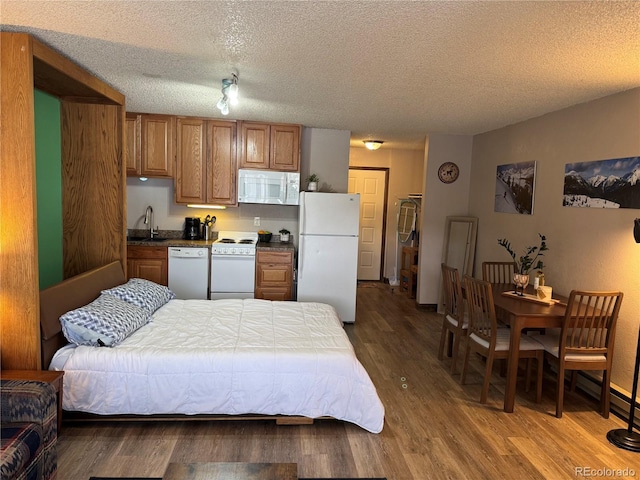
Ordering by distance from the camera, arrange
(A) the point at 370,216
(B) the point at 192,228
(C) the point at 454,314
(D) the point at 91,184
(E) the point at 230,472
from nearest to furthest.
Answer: (E) the point at 230,472
(D) the point at 91,184
(C) the point at 454,314
(B) the point at 192,228
(A) the point at 370,216

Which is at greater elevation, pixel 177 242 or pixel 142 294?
pixel 177 242

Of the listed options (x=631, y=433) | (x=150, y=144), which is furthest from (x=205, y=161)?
(x=631, y=433)

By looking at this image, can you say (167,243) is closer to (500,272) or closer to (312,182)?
(312,182)

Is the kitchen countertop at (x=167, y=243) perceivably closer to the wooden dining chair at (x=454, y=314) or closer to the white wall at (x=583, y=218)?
the wooden dining chair at (x=454, y=314)

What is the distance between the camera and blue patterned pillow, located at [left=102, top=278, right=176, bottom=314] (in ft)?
10.8

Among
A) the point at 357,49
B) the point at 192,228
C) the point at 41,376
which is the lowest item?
the point at 41,376

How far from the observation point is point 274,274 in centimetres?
504

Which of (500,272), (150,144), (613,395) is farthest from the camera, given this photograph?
(150,144)

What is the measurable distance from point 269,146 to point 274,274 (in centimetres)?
157

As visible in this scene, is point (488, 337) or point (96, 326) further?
point (488, 337)

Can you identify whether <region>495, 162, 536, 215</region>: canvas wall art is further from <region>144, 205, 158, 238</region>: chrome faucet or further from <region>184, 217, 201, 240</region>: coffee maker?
<region>144, 205, 158, 238</region>: chrome faucet

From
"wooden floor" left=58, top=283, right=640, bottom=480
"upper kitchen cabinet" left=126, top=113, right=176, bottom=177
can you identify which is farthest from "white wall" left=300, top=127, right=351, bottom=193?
"wooden floor" left=58, top=283, right=640, bottom=480

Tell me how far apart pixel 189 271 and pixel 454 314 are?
2951mm

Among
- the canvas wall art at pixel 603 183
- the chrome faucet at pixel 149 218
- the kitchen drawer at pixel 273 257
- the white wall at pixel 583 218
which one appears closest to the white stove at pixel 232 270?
the kitchen drawer at pixel 273 257
